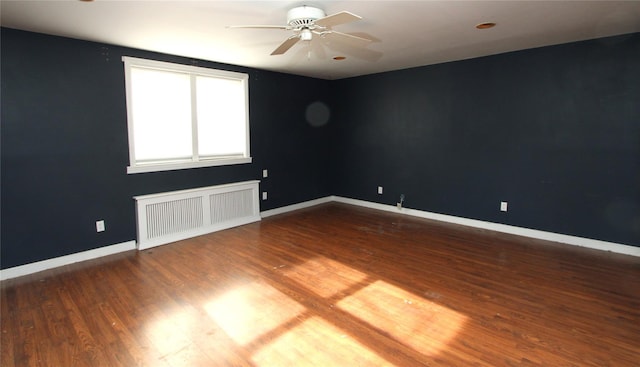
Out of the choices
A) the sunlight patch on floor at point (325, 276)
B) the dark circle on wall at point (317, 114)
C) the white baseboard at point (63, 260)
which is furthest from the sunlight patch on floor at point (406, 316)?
the dark circle on wall at point (317, 114)

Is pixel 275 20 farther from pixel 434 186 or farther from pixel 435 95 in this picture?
pixel 434 186

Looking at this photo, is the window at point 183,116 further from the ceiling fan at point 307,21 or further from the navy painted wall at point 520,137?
the navy painted wall at point 520,137

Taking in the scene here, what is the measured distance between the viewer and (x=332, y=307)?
8.84 feet

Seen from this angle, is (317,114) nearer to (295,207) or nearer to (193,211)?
(295,207)

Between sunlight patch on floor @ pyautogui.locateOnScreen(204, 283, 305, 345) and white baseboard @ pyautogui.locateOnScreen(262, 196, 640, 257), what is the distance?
8.81 feet

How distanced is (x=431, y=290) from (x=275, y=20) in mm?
2741

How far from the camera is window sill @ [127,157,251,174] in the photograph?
4.07 m

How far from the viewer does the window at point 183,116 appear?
4.05m

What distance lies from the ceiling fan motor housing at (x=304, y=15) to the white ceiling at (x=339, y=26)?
0.06m

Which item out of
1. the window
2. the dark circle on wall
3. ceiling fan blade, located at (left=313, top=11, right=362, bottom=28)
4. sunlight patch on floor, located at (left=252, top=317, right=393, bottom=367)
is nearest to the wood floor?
sunlight patch on floor, located at (left=252, top=317, right=393, bottom=367)

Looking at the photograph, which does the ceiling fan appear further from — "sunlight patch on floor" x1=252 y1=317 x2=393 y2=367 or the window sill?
the window sill

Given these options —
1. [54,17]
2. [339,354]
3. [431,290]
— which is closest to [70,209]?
[54,17]

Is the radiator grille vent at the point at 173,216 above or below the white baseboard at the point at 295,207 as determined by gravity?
above

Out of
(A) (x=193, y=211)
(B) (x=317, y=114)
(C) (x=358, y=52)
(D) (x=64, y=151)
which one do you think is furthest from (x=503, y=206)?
(D) (x=64, y=151)
